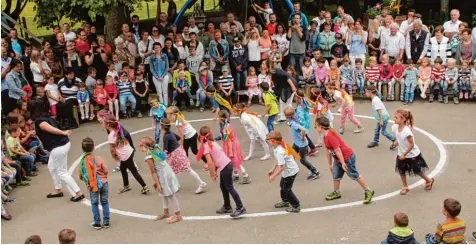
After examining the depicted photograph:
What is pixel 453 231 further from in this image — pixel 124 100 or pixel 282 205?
pixel 124 100

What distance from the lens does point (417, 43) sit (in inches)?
730

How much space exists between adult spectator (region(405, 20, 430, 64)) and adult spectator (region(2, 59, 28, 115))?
10.5 meters

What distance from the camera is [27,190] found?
1284 cm

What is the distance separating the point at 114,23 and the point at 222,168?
10545mm

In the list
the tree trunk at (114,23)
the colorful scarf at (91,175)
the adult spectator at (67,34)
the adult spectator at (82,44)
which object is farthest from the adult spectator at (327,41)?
the colorful scarf at (91,175)

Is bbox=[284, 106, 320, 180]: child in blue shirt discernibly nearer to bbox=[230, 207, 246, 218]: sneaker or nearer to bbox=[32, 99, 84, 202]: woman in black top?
bbox=[230, 207, 246, 218]: sneaker

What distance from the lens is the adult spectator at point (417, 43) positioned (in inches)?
725

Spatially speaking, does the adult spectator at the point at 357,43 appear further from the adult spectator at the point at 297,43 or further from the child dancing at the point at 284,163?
the child dancing at the point at 284,163

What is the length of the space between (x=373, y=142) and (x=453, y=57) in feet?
18.5

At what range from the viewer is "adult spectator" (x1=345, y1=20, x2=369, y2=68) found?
723 inches

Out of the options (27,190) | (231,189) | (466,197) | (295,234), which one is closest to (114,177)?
(27,190)

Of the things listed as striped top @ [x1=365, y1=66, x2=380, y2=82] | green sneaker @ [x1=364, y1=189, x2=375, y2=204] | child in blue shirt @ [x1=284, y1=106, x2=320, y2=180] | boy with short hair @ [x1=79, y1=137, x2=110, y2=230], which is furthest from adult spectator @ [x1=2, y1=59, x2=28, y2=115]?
green sneaker @ [x1=364, y1=189, x2=375, y2=204]

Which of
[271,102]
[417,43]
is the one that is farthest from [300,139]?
[417,43]

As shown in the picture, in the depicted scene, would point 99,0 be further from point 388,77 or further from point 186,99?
point 388,77
